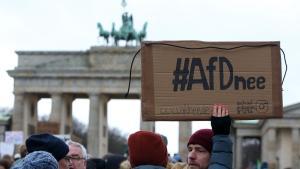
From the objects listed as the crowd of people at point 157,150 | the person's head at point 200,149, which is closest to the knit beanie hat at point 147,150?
the crowd of people at point 157,150

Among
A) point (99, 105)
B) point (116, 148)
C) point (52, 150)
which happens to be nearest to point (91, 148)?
point (99, 105)

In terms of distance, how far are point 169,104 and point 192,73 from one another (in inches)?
13.2

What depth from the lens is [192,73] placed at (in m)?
7.98

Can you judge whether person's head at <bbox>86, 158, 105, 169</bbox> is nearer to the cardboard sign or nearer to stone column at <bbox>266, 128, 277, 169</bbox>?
the cardboard sign

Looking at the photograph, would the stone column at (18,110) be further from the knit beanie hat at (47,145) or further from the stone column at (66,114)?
the knit beanie hat at (47,145)

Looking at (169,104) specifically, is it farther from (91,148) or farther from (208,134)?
(91,148)

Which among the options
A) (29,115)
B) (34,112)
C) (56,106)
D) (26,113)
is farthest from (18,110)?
(56,106)

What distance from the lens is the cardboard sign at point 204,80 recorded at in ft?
25.9

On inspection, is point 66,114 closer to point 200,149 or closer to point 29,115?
point 29,115

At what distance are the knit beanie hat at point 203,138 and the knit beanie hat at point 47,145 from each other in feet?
4.06

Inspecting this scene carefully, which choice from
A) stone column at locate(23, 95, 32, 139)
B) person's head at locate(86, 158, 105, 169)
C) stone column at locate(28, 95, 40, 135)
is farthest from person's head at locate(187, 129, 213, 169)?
stone column at locate(28, 95, 40, 135)

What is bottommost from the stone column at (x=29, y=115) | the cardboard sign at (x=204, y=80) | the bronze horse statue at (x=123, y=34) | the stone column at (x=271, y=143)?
the stone column at (x=271, y=143)

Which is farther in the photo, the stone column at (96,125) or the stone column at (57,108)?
the stone column at (96,125)

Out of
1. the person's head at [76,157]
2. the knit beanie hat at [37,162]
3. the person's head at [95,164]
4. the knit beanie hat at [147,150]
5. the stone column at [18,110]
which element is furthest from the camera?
the stone column at [18,110]
